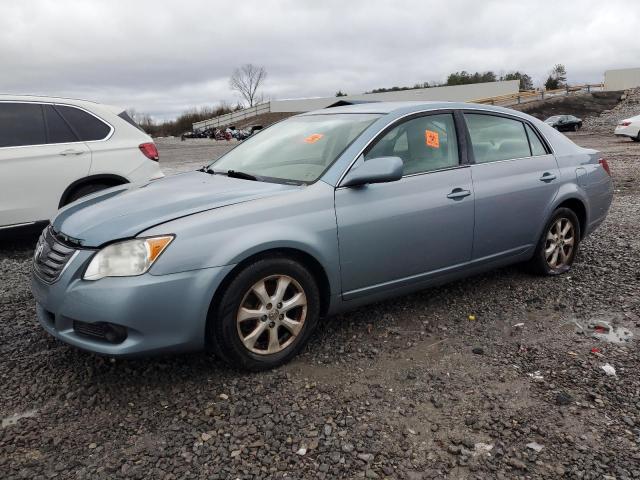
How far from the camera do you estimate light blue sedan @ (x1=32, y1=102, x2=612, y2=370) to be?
2.83 meters

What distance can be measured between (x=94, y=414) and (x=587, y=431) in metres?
2.47

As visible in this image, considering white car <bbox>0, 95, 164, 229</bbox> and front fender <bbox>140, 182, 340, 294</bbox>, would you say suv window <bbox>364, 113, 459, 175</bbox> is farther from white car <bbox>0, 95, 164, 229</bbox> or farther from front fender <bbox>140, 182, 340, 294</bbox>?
white car <bbox>0, 95, 164, 229</bbox>

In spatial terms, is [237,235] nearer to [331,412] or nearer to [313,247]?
[313,247]

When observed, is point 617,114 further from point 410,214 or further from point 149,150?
point 410,214

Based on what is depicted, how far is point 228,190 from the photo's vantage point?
11.1 feet

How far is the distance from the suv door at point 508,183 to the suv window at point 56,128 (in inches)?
172

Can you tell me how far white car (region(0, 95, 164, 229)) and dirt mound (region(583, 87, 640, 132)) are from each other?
1403 inches

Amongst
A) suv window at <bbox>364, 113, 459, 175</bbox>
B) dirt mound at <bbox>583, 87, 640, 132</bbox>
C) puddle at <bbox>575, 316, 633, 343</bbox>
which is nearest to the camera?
puddle at <bbox>575, 316, 633, 343</bbox>

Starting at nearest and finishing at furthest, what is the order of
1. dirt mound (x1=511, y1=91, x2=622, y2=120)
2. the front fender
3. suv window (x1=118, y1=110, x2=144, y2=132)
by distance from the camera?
the front fender
suv window (x1=118, y1=110, x2=144, y2=132)
dirt mound (x1=511, y1=91, x2=622, y2=120)

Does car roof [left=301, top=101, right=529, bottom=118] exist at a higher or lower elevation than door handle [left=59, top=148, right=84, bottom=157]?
higher

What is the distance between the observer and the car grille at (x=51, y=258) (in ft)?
9.70

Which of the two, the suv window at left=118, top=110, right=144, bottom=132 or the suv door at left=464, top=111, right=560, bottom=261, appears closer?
the suv door at left=464, top=111, right=560, bottom=261

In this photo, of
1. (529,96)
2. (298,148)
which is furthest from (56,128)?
(529,96)

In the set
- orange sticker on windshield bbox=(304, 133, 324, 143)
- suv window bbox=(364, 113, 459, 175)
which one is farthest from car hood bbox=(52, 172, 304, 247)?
suv window bbox=(364, 113, 459, 175)
